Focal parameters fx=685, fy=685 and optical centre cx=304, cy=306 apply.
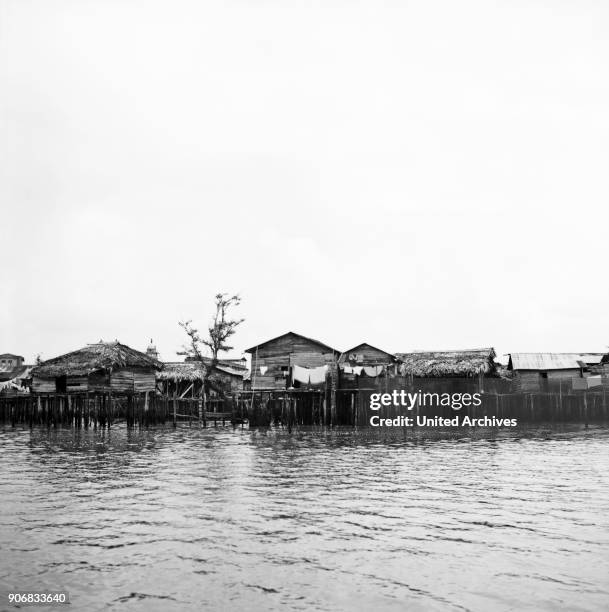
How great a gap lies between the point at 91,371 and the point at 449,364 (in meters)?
23.1

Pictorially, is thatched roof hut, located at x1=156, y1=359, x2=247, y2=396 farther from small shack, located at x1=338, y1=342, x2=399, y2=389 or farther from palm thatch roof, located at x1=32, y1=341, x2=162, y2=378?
small shack, located at x1=338, y1=342, x2=399, y2=389

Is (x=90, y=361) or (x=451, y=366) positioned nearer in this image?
(x=451, y=366)

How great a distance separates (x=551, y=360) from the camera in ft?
171

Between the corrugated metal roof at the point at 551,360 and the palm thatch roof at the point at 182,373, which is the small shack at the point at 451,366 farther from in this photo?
the palm thatch roof at the point at 182,373

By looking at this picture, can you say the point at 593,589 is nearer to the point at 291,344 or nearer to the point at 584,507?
the point at 584,507

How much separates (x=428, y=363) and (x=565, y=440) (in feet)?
52.7

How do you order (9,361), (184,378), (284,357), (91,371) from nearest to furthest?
(91,371)
(284,357)
(184,378)
(9,361)

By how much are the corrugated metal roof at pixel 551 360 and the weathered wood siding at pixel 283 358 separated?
14.4m

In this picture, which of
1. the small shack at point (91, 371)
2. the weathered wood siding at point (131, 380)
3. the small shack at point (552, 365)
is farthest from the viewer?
the small shack at point (552, 365)

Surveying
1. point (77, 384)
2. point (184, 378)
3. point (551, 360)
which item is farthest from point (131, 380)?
point (551, 360)

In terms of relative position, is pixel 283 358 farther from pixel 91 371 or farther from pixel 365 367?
pixel 91 371

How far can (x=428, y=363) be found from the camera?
43.8 m

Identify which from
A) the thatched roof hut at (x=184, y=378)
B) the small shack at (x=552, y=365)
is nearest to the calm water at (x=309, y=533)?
the small shack at (x=552, y=365)

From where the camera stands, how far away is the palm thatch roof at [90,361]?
147 feet
